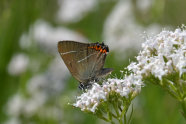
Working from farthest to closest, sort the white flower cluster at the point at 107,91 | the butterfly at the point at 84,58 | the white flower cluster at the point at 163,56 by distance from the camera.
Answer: the butterfly at the point at 84,58, the white flower cluster at the point at 107,91, the white flower cluster at the point at 163,56

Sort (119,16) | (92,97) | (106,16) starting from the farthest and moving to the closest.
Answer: (106,16) < (119,16) < (92,97)

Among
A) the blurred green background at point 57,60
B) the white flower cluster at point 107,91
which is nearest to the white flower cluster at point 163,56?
the white flower cluster at point 107,91

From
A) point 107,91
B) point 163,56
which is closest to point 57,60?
point 107,91

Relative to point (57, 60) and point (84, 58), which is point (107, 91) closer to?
point (84, 58)

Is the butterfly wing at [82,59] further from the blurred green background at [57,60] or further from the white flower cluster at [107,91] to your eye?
the blurred green background at [57,60]

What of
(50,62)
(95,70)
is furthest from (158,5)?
(95,70)

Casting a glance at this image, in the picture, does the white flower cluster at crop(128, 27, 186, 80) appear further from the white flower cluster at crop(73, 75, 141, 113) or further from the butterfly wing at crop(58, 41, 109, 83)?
the butterfly wing at crop(58, 41, 109, 83)

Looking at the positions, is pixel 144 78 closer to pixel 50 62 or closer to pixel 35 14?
pixel 35 14

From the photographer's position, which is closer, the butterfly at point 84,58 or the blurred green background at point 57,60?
the butterfly at point 84,58
